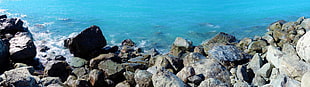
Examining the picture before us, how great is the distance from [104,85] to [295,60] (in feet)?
20.2

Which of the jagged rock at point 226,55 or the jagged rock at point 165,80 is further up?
the jagged rock at point 165,80

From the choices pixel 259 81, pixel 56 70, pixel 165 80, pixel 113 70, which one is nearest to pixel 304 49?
pixel 259 81

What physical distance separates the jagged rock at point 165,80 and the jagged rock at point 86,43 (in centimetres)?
690

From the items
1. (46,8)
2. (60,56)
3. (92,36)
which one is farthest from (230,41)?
(46,8)

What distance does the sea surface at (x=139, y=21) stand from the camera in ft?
60.2

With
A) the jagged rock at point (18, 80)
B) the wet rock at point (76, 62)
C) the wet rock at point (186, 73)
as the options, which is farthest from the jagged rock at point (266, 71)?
the wet rock at point (76, 62)

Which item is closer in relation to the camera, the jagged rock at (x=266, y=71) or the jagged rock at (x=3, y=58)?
the jagged rock at (x=266, y=71)

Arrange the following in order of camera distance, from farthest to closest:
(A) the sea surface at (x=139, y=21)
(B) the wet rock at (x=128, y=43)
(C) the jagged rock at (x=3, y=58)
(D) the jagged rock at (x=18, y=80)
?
(A) the sea surface at (x=139, y=21) → (B) the wet rock at (x=128, y=43) → (C) the jagged rock at (x=3, y=58) → (D) the jagged rock at (x=18, y=80)

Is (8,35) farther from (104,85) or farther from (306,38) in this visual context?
(306,38)

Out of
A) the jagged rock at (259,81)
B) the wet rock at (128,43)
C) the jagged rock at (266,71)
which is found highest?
the jagged rock at (266,71)

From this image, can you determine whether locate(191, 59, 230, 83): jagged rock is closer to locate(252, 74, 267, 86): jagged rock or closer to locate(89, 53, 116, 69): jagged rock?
locate(252, 74, 267, 86): jagged rock

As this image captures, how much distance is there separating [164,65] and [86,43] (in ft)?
18.2

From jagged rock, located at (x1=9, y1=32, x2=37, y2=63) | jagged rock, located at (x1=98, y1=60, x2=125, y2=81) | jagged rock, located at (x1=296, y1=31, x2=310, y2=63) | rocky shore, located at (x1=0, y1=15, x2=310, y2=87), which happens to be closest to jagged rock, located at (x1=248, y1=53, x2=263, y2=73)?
rocky shore, located at (x1=0, y1=15, x2=310, y2=87)

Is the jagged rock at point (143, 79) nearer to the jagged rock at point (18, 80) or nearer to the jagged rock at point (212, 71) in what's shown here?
the jagged rock at point (212, 71)
